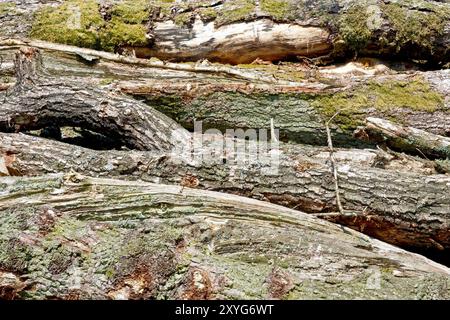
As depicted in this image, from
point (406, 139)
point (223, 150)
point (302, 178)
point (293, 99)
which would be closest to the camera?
point (302, 178)

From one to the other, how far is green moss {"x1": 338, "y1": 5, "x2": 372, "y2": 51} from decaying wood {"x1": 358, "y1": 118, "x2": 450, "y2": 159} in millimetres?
1654

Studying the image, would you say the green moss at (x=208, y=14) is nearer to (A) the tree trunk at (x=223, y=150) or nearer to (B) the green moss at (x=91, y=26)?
(A) the tree trunk at (x=223, y=150)

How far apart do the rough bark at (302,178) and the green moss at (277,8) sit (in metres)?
2.28

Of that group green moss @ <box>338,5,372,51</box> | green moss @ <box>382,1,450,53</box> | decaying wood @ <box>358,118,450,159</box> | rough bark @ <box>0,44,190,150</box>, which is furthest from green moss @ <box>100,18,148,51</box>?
decaying wood @ <box>358,118,450,159</box>

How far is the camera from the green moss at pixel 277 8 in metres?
6.66

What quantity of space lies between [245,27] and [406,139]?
7.70 ft

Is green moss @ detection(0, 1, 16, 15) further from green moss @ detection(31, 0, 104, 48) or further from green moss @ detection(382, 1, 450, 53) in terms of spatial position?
green moss @ detection(382, 1, 450, 53)

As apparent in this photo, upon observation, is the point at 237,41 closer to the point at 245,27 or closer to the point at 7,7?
the point at 245,27

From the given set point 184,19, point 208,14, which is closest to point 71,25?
point 184,19

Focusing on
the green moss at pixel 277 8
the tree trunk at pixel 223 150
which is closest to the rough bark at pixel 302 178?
the tree trunk at pixel 223 150

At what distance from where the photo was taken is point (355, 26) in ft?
21.4

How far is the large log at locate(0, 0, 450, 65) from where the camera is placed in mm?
6516

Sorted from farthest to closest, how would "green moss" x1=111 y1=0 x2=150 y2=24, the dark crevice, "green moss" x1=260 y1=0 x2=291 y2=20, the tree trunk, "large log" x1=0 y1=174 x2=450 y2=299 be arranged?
"green moss" x1=111 y1=0 x2=150 y2=24 → "green moss" x1=260 y1=0 x2=291 y2=20 → the dark crevice → the tree trunk → "large log" x1=0 y1=174 x2=450 y2=299

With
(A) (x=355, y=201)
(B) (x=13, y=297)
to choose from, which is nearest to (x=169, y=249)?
(B) (x=13, y=297)
